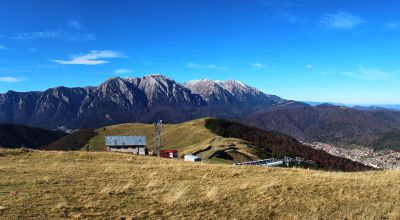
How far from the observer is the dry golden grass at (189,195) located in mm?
18281

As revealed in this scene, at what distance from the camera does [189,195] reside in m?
21.7

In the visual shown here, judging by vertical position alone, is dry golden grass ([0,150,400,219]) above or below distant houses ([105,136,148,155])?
above

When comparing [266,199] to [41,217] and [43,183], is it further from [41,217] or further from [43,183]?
[43,183]

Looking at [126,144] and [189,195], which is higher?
[189,195]

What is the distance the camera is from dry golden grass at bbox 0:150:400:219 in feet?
60.0

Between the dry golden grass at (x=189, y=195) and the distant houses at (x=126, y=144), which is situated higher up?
the dry golden grass at (x=189, y=195)

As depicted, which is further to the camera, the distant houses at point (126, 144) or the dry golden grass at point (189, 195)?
the distant houses at point (126, 144)

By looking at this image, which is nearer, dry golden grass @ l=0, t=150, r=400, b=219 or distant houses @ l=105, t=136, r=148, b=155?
dry golden grass @ l=0, t=150, r=400, b=219

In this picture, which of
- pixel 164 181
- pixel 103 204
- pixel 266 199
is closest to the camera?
pixel 103 204

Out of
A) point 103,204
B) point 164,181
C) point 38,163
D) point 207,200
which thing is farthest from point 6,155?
point 207,200

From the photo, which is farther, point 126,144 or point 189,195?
point 126,144

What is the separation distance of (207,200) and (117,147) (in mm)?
137063

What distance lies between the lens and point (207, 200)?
20594mm

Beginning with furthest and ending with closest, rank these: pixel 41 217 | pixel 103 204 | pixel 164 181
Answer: pixel 164 181 → pixel 103 204 → pixel 41 217
